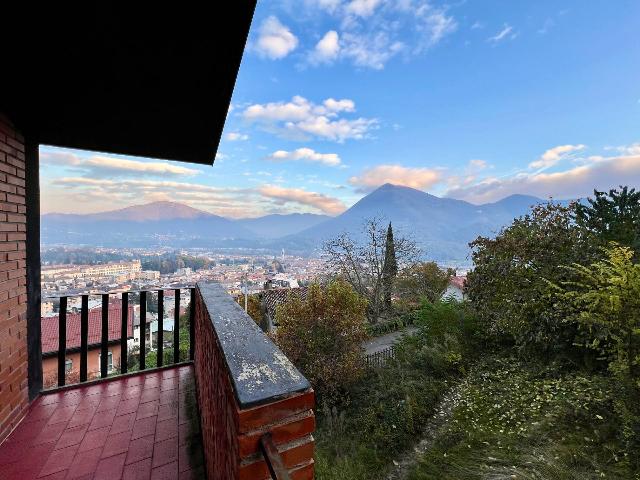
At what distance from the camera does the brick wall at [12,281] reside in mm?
2020

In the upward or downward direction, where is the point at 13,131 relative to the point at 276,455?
upward

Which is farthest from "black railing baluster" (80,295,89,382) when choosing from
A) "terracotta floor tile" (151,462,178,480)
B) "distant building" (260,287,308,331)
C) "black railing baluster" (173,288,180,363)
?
"distant building" (260,287,308,331)

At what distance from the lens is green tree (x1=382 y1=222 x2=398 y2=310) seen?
18.3m

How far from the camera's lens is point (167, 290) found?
11.2ft

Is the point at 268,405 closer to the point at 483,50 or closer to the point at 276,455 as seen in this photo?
the point at 276,455

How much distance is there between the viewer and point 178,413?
2297 mm

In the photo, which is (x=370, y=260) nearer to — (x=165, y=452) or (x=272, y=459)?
(x=165, y=452)

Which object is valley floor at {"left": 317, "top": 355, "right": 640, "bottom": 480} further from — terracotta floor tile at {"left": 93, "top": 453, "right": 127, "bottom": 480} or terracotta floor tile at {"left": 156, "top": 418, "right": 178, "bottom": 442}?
terracotta floor tile at {"left": 93, "top": 453, "right": 127, "bottom": 480}

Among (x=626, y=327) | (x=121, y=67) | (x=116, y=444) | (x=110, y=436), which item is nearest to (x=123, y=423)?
(x=110, y=436)

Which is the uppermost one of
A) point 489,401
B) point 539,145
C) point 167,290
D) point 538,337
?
point 539,145

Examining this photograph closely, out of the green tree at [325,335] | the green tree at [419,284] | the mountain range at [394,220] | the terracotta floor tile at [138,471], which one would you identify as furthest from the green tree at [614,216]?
the mountain range at [394,220]

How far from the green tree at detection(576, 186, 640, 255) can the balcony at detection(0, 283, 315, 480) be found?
7470mm

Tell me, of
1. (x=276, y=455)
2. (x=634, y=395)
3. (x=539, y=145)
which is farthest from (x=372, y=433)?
Answer: (x=539, y=145)

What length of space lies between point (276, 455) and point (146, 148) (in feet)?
10.1
